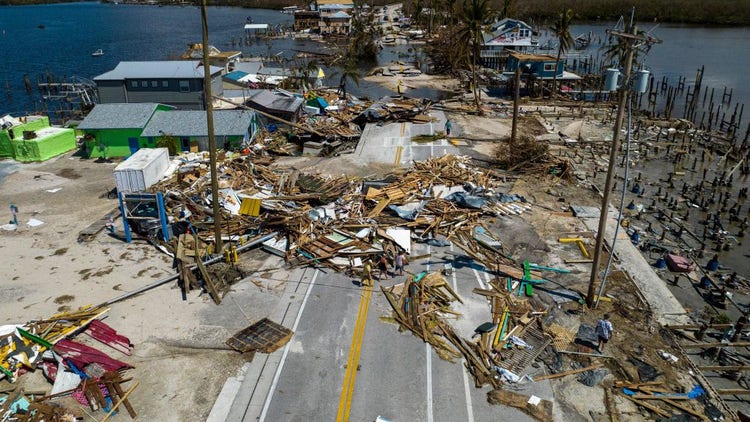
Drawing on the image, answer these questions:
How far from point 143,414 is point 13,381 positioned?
5.15m

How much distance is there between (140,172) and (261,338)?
1696 centimetres

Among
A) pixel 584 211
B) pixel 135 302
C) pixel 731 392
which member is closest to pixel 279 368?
pixel 135 302

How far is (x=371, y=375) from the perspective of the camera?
17.0 metres

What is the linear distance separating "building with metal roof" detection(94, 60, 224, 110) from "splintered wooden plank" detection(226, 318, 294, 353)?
3531 centimetres

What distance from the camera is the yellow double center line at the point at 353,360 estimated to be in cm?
1562

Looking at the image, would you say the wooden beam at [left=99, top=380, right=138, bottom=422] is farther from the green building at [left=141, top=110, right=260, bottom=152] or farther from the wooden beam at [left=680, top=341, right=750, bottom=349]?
the green building at [left=141, top=110, right=260, bottom=152]

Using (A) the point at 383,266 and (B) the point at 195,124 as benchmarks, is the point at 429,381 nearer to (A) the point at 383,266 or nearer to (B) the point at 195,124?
(A) the point at 383,266

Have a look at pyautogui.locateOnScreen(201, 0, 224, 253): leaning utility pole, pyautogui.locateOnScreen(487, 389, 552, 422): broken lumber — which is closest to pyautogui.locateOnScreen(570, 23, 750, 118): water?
pyautogui.locateOnScreen(201, 0, 224, 253): leaning utility pole

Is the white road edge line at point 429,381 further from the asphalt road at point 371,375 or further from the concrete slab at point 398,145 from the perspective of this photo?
the concrete slab at point 398,145

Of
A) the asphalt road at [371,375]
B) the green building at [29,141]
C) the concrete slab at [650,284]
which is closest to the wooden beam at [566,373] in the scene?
the asphalt road at [371,375]

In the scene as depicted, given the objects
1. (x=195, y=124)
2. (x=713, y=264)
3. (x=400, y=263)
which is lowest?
(x=713, y=264)

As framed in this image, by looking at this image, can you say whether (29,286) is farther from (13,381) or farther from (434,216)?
(434,216)

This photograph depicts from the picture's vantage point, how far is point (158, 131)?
40000 millimetres

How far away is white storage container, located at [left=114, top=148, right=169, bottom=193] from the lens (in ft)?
100
